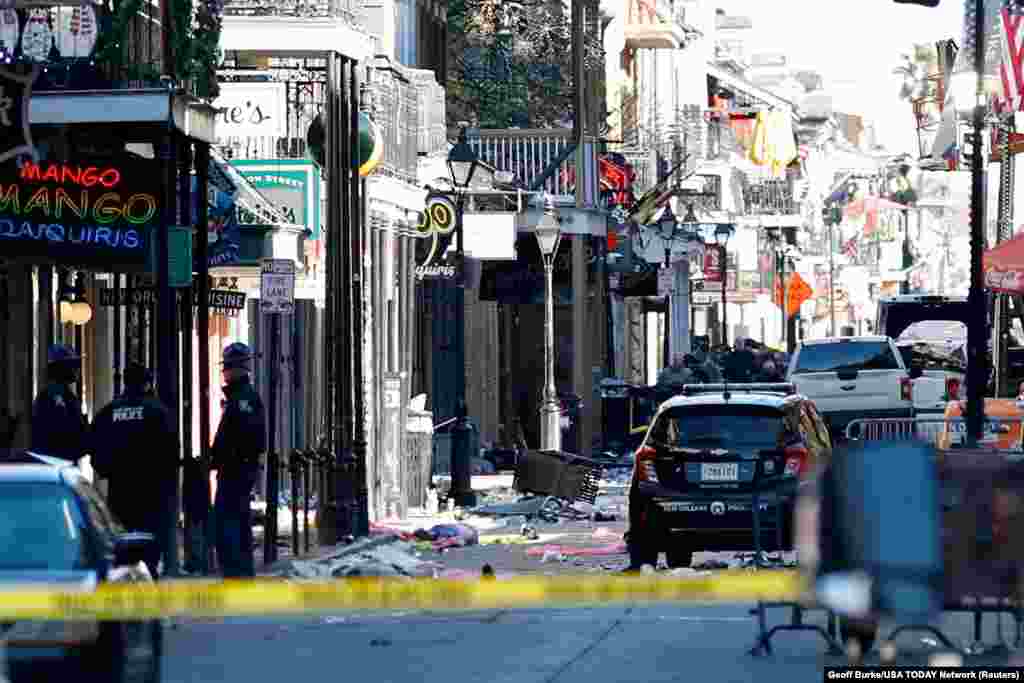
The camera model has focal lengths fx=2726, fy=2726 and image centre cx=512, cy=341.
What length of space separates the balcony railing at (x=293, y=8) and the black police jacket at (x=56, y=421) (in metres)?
8.54

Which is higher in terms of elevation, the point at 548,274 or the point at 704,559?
the point at 548,274

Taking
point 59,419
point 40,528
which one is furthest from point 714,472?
point 40,528

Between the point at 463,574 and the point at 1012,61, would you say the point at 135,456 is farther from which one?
the point at 1012,61

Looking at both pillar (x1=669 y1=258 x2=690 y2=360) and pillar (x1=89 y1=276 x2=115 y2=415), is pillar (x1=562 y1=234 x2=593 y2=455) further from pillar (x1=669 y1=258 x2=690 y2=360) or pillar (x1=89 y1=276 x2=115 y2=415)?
pillar (x1=669 y1=258 x2=690 y2=360)

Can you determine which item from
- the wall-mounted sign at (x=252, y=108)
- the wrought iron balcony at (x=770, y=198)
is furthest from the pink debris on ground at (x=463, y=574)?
the wrought iron balcony at (x=770, y=198)

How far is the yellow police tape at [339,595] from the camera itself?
1122 cm

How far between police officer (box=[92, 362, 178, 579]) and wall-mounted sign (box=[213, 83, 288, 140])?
12.0 meters

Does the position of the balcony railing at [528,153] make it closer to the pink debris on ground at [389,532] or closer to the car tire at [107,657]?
the pink debris on ground at [389,532]

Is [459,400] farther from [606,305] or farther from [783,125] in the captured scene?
[783,125]

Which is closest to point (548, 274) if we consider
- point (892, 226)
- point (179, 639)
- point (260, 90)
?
point (260, 90)

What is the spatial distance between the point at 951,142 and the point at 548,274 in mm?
15781

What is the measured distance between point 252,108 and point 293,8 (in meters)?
3.57

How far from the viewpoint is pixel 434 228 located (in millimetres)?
39281

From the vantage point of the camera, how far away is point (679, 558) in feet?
78.5
